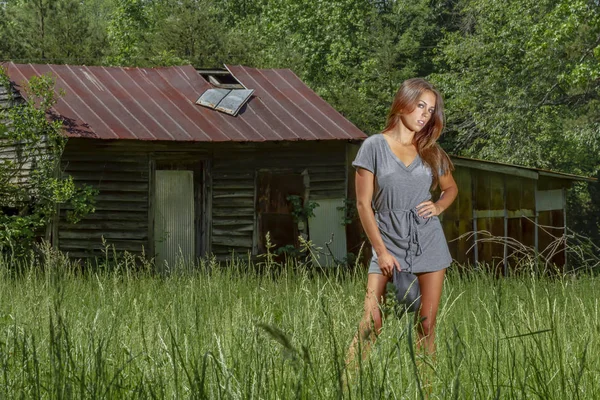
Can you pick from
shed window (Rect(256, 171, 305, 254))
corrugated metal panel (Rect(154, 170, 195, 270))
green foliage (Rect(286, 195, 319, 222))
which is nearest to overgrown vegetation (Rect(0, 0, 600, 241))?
green foliage (Rect(286, 195, 319, 222))

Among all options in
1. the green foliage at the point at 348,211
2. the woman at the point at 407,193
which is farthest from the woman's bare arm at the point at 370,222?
the green foliage at the point at 348,211

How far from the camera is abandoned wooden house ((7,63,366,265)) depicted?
51.6ft

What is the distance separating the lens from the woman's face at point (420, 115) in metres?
4.61

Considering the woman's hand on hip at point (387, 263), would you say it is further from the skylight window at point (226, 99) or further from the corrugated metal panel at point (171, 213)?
the skylight window at point (226, 99)

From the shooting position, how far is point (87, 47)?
2950cm

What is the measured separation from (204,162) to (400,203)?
41.3 ft

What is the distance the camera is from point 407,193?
14.9ft

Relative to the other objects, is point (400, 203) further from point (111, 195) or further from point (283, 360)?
point (111, 195)

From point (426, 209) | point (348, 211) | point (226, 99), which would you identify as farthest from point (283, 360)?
point (348, 211)

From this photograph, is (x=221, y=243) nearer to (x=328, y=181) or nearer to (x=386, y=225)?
(x=328, y=181)

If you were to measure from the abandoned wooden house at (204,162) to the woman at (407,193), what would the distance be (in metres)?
10.7

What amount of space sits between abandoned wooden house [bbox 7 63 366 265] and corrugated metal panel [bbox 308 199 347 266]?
0.02 metres

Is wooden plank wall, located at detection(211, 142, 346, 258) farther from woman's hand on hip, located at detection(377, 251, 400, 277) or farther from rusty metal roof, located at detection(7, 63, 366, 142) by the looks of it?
woman's hand on hip, located at detection(377, 251, 400, 277)

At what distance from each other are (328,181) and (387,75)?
13972mm
